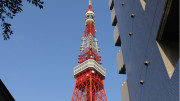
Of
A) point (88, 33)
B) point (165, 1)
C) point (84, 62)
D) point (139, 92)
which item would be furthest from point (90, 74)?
point (165, 1)

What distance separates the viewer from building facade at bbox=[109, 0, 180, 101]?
5508 millimetres

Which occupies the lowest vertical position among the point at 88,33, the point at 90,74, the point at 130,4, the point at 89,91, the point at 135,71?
the point at 135,71

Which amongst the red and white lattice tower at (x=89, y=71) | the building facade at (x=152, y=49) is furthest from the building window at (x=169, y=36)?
the red and white lattice tower at (x=89, y=71)

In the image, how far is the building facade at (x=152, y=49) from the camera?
18.1ft

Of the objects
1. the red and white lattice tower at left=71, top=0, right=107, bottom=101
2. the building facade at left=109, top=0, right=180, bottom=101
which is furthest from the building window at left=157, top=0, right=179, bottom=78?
the red and white lattice tower at left=71, top=0, right=107, bottom=101

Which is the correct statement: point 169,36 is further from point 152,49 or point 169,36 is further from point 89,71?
point 89,71

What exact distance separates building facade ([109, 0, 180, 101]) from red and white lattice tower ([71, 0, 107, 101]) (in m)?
32.3

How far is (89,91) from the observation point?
42.1 m

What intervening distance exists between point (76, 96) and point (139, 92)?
1339 inches

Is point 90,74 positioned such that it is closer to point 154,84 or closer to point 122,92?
point 122,92

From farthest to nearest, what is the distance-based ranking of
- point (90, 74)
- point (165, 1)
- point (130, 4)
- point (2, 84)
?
point (90, 74), point (130, 4), point (2, 84), point (165, 1)

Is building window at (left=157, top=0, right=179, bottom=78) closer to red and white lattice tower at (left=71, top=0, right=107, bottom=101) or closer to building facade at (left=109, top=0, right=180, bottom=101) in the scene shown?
building facade at (left=109, top=0, right=180, bottom=101)

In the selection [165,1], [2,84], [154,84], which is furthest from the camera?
[2,84]

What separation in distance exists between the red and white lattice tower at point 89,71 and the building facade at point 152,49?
106ft
